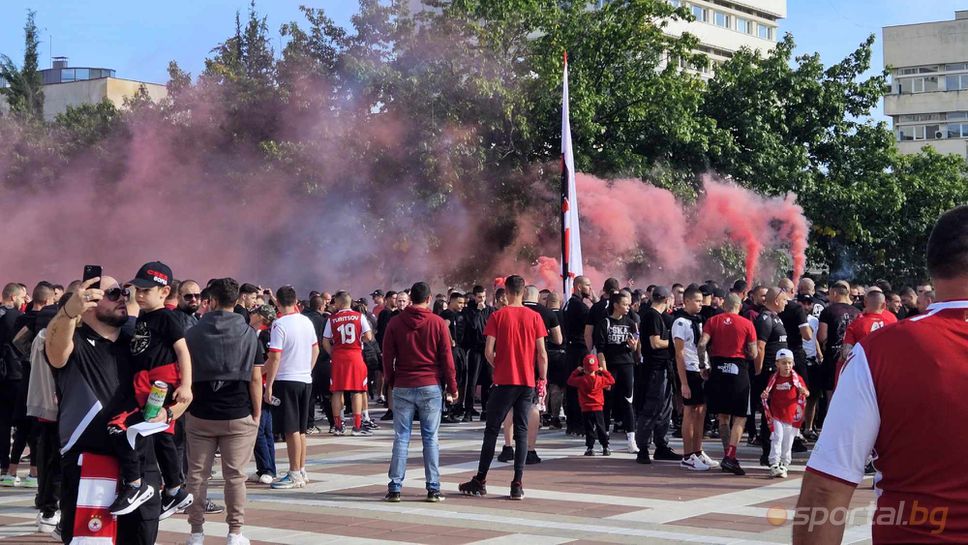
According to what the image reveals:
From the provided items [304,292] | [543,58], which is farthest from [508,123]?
[304,292]

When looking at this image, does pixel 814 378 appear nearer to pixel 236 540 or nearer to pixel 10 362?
pixel 236 540

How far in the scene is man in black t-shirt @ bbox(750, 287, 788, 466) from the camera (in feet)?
40.5

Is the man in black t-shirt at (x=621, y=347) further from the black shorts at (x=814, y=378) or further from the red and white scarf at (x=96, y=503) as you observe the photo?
the red and white scarf at (x=96, y=503)

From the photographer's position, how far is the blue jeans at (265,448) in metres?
11.1

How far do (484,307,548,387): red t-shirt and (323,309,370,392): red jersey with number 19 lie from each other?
4.48 m

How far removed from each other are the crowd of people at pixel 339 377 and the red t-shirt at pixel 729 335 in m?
0.02

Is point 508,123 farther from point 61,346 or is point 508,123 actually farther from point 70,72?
point 70,72

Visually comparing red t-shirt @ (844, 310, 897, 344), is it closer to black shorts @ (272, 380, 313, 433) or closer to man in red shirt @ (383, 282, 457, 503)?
man in red shirt @ (383, 282, 457, 503)

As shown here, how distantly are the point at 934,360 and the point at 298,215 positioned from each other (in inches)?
1269

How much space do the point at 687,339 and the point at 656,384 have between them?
71cm

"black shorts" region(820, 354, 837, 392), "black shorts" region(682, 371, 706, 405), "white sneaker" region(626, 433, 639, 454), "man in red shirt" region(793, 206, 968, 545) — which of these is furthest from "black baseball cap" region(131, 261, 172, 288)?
"black shorts" region(820, 354, 837, 392)

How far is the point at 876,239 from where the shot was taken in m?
38.7

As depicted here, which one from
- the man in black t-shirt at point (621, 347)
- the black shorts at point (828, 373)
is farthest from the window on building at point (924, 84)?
the man in black t-shirt at point (621, 347)

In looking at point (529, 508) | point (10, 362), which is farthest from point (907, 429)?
point (10, 362)
